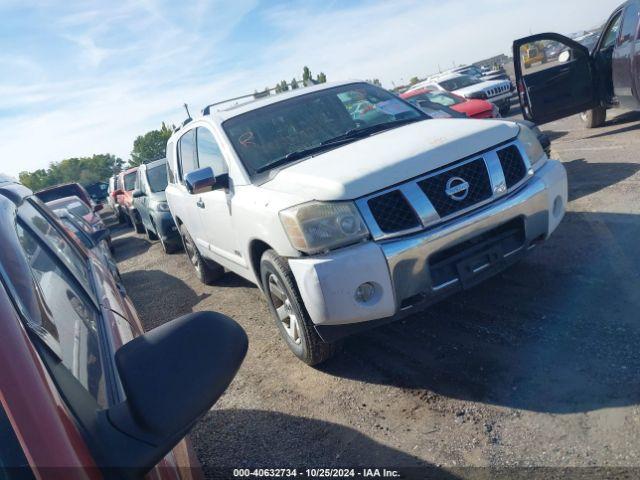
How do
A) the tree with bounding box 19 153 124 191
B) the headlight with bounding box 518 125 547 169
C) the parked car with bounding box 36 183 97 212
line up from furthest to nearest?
the tree with bounding box 19 153 124 191 < the parked car with bounding box 36 183 97 212 < the headlight with bounding box 518 125 547 169

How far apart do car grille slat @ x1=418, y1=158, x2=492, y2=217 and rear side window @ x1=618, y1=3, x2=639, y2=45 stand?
5.60 m

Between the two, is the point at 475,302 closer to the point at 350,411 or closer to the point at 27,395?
the point at 350,411

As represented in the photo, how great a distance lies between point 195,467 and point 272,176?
7.01ft

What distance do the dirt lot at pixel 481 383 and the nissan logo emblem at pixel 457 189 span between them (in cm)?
94

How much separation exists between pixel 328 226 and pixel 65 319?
5.09 feet

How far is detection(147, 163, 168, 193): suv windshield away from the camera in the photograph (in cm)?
905

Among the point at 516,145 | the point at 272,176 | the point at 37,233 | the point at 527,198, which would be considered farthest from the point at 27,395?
the point at 516,145

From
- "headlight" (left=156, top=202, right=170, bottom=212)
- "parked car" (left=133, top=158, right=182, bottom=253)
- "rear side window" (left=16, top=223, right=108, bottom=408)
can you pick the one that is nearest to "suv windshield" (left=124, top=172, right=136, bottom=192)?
"parked car" (left=133, top=158, right=182, bottom=253)

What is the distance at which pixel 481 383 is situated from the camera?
2.76 m

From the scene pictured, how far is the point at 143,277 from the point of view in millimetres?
8008

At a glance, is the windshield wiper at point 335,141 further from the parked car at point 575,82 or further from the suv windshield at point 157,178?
the suv windshield at point 157,178

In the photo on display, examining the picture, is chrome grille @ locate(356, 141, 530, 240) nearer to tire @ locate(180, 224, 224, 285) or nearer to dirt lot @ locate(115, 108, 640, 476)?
dirt lot @ locate(115, 108, 640, 476)

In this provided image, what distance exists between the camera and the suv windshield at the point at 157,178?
9.05 meters

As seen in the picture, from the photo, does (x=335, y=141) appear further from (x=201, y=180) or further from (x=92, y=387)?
(x=92, y=387)
